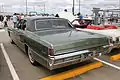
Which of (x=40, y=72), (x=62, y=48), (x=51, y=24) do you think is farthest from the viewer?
(x=51, y=24)

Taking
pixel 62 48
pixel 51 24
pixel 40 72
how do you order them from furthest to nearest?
pixel 51 24
pixel 40 72
pixel 62 48

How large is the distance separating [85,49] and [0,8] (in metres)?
81.9

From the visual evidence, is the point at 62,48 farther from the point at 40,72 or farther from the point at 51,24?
the point at 51,24

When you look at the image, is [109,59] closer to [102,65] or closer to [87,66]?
[102,65]

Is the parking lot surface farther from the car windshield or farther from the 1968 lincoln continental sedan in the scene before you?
the car windshield

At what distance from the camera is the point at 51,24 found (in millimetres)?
6086

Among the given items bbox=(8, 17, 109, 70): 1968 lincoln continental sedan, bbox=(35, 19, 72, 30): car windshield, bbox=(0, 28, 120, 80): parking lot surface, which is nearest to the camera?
bbox=(8, 17, 109, 70): 1968 lincoln continental sedan

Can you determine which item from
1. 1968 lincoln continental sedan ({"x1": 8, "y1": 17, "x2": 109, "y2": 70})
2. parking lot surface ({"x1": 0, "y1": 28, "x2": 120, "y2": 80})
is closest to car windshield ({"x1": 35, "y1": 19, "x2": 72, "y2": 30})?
1968 lincoln continental sedan ({"x1": 8, "y1": 17, "x2": 109, "y2": 70})

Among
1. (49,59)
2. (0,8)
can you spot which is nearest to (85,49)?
(49,59)

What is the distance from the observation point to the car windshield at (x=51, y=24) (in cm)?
592

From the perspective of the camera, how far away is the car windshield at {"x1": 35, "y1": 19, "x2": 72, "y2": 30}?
5917 millimetres

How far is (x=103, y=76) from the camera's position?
476 cm

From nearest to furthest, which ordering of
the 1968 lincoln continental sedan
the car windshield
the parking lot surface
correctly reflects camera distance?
the 1968 lincoln continental sedan, the parking lot surface, the car windshield

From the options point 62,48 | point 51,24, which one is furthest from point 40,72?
point 51,24
